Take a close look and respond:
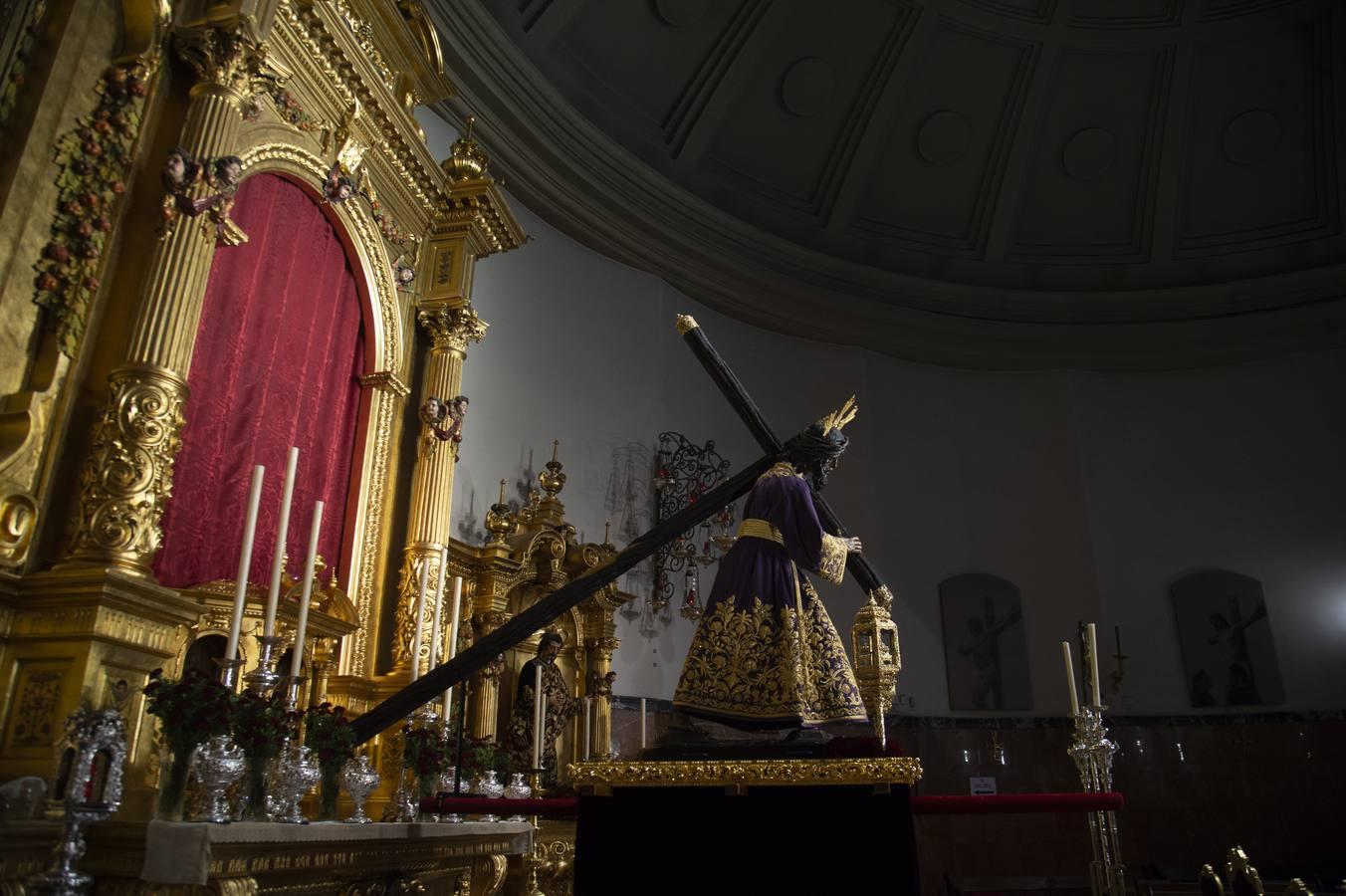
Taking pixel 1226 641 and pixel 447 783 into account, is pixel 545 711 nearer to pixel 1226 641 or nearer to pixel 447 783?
pixel 447 783

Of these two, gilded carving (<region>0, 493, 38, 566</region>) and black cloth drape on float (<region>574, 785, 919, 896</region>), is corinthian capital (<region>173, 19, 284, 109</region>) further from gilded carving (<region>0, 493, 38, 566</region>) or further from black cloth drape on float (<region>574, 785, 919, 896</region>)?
black cloth drape on float (<region>574, 785, 919, 896</region>)

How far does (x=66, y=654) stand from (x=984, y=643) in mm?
11497

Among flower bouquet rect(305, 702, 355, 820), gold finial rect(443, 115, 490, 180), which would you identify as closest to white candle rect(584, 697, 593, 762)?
flower bouquet rect(305, 702, 355, 820)

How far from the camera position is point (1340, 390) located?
13.7 meters

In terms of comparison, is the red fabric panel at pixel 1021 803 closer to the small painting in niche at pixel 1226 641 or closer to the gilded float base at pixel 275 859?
the gilded float base at pixel 275 859

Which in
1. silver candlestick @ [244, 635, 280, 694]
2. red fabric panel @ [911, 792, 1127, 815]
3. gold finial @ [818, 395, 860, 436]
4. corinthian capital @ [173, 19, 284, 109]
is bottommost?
red fabric panel @ [911, 792, 1127, 815]

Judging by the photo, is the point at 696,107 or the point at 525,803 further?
the point at 696,107

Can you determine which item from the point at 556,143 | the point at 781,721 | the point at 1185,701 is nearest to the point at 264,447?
the point at 781,721

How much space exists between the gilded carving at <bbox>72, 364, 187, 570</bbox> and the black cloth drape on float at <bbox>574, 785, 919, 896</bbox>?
2.15 meters

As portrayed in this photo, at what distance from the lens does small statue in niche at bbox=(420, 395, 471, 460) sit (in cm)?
701

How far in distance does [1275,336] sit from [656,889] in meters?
14.0

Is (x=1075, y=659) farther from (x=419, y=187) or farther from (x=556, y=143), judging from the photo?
(x=419, y=187)

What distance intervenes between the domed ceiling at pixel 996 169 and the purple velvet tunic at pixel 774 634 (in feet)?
24.9

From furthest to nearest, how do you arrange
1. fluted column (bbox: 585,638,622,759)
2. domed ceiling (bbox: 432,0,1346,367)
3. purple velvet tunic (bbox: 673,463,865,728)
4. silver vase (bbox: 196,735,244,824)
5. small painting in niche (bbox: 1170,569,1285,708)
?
domed ceiling (bbox: 432,0,1346,367) → small painting in niche (bbox: 1170,569,1285,708) → fluted column (bbox: 585,638,622,759) → purple velvet tunic (bbox: 673,463,865,728) → silver vase (bbox: 196,735,244,824)
